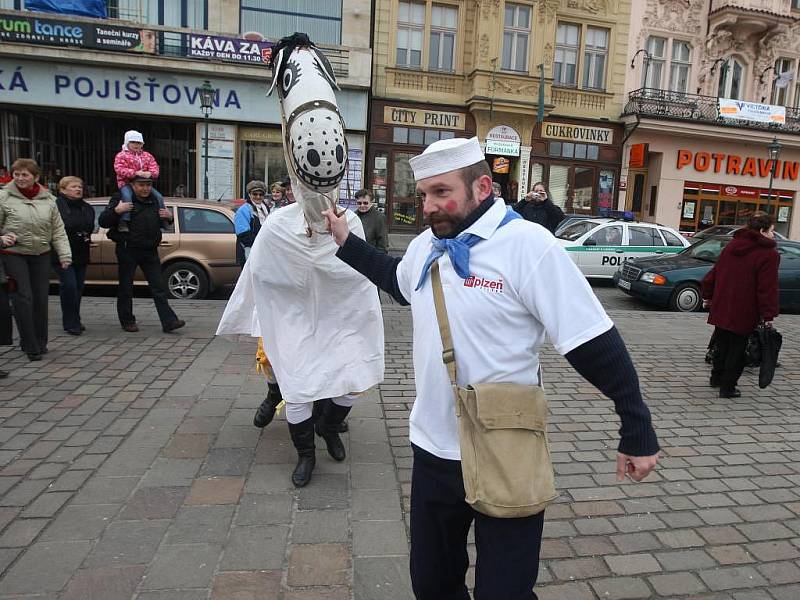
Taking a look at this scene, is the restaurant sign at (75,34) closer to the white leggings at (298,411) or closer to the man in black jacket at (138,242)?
the man in black jacket at (138,242)

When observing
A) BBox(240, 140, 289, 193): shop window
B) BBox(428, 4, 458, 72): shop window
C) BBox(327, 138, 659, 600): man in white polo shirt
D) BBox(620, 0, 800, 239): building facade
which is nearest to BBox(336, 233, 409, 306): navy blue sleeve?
BBox(327, 138, 659, 600): man in white polo shirt

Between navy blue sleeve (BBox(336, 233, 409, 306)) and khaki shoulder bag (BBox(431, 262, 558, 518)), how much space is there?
0.74 m

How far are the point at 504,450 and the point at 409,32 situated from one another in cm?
2262

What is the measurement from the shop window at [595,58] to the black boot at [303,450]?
76.0ft

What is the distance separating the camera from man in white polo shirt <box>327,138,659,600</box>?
1881 mm

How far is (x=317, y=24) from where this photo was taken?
2150 centimetres

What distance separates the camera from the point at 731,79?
85.2 ft

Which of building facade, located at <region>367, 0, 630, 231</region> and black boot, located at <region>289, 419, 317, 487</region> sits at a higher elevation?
building facade, located at <region>367, 0, 630, 231</region>

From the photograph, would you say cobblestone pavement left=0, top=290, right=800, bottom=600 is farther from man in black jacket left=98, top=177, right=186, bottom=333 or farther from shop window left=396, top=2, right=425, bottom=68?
shop window left=396, top=2, right=425, bottom=68

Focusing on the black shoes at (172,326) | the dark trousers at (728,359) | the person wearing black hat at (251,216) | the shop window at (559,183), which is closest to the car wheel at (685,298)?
the dark trousers at (728,359)

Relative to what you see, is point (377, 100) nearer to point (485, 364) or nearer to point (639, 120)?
point (639, 120)

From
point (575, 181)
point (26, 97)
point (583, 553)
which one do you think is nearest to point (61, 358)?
point (583, 553)

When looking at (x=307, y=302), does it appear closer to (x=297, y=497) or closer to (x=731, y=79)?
(x=297, y=497)

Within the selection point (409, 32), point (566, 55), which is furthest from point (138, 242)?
point (566, 55)
